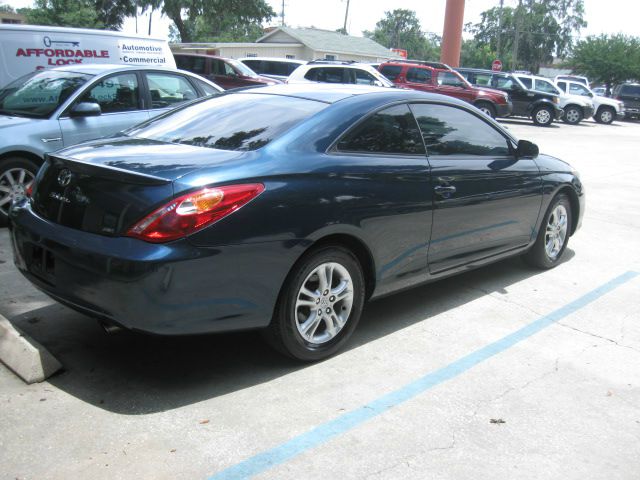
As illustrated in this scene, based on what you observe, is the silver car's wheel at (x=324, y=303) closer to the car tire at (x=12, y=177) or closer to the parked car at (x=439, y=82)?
the car tire at (x=12, y=177)

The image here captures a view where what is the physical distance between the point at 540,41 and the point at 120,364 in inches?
3659

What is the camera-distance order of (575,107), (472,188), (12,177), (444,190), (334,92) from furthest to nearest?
(575,107)
(12,177)
(472,188)
(444,190)
(334,92)

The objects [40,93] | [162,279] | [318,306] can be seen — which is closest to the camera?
[162,279]

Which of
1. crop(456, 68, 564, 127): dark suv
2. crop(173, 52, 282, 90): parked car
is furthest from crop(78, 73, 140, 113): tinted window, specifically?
crop(456, 68, 564, 127): dark suv

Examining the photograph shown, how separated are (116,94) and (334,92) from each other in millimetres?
3845

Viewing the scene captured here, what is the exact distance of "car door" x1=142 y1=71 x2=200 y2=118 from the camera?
7.61 meters

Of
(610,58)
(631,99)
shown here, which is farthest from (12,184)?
(610,58)

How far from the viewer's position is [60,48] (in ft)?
31.4

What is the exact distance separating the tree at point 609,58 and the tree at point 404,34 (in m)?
87.7

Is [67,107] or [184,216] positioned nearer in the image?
[184,216]

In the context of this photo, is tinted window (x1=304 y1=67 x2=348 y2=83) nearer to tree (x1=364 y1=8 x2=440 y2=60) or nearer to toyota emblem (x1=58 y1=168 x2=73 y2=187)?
toyota emblem (x1=58 y1=168 x2=73 y2=187)

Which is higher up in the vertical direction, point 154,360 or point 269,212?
point 269,212

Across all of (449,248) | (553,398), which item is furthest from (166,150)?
(553,398)

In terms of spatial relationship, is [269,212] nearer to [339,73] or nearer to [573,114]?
[339,73]
